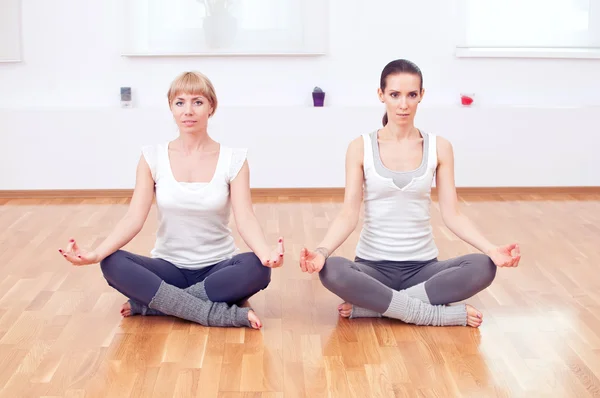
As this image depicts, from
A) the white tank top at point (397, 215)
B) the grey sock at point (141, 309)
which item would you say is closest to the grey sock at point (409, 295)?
the white tank top at point (397, 215)

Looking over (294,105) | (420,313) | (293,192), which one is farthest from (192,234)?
(294,105)

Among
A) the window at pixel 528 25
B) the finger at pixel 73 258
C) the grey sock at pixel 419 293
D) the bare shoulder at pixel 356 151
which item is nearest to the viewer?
the finger at pixel 73 258

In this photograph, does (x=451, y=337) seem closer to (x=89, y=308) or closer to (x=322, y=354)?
(x=322, y=354)

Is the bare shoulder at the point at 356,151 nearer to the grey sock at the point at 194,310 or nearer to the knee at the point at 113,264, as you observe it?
the grey sock at the point at 194,310

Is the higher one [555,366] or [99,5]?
[99,5]

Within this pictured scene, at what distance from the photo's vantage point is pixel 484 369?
2660 mm

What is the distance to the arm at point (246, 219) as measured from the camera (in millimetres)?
3004

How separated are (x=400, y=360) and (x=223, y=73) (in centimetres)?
326

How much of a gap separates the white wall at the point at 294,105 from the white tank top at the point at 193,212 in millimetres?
2398

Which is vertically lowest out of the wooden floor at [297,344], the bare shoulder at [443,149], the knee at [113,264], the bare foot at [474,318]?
the wooden floor at [297,344]

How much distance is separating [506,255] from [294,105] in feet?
9.80

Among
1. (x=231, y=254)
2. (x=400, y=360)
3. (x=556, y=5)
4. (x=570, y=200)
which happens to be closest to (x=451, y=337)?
(x=400, y=360)

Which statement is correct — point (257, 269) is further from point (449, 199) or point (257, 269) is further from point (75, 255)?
point (449, 199)

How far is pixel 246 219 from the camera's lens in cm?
308
